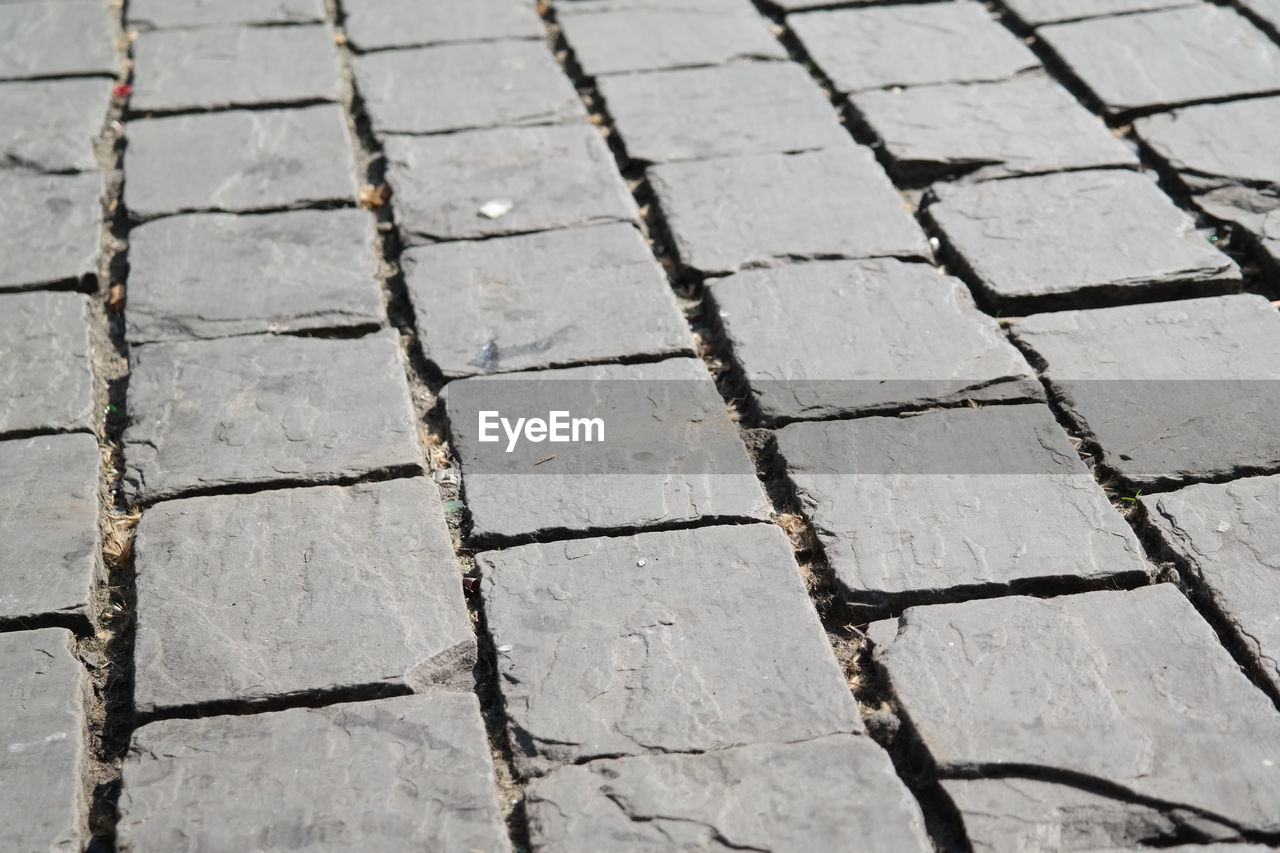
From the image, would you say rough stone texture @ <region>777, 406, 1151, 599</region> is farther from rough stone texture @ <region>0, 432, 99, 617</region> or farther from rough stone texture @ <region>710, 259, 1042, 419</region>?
rough stone texture @ <region>0, 432, 99, 617</region>

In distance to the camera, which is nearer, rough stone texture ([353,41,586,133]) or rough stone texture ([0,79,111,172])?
rough stone texture ([0,79,111,172])

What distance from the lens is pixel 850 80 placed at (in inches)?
172

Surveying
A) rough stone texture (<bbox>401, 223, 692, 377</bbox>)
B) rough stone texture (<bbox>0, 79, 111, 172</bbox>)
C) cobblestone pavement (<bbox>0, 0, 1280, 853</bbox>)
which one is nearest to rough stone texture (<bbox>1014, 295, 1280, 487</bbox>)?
cobblestone pavement (<bbox>0, 0, 1280, 853</bbox>)

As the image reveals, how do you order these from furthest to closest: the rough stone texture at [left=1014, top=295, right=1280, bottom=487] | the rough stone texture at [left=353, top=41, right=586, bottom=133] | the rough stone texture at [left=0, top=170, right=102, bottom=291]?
the rough stone texture at [left=353, top=41, right=586, bottom=133] < the rough stone texture at [left=0, top=170, right=102, bottom=291] < the rough stone texture at [left=1014, top=295, right=1280, bottom=487]

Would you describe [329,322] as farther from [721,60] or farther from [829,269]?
[721,60]

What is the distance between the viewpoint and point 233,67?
4.57 meters

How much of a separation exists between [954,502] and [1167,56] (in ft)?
8.06

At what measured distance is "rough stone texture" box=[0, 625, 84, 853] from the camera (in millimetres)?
2137

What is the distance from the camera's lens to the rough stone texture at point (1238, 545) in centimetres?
242

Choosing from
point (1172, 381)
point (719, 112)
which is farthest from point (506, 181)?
point (1172, 381)

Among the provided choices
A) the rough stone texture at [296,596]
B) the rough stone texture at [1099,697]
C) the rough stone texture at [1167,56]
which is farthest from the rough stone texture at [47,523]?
the rough stone texture at [1167,56]

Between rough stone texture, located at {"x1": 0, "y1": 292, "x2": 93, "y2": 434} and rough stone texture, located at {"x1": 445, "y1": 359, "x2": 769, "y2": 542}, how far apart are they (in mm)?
858

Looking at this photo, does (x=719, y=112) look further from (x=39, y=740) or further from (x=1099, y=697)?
(x=39, y=740)

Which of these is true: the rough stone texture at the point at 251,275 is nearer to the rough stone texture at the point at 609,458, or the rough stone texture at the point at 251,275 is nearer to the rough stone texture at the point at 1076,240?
the rough stone texture at the point at 609,458
